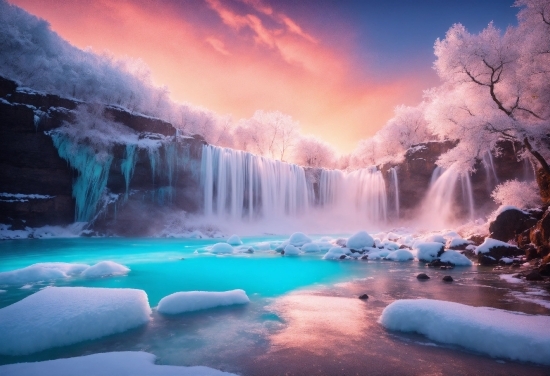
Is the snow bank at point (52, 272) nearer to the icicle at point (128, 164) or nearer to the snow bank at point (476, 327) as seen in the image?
the snow bank at point (476, 327)

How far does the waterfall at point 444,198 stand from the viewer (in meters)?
27.4

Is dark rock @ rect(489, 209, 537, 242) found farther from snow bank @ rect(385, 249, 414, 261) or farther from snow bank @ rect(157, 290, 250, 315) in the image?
snow bank @ rect(157, 290, 250, 315)

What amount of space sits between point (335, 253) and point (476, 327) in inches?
373

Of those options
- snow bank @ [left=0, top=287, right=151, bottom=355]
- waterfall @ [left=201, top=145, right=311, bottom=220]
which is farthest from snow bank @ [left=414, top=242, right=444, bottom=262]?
waterfall @ [left=201, top=145, right=311, bottom=220]

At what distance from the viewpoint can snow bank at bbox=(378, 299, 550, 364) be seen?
322 cm

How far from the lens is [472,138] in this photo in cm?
1238

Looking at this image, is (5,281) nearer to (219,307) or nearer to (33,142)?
(219,307)

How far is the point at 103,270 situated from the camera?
888 centimetres

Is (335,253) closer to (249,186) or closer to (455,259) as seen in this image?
(455,259)

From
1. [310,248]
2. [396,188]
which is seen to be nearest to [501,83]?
[310,248]

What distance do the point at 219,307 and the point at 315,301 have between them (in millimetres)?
2044

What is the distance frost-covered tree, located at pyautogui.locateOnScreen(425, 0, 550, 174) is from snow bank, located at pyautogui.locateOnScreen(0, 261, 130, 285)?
51.2 ft

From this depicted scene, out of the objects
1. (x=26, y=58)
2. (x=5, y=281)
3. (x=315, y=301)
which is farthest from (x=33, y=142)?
(x=315, y=301)

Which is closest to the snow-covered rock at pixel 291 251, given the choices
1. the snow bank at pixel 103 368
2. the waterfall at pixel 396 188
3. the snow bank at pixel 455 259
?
the snow bank at pixel 455 259
